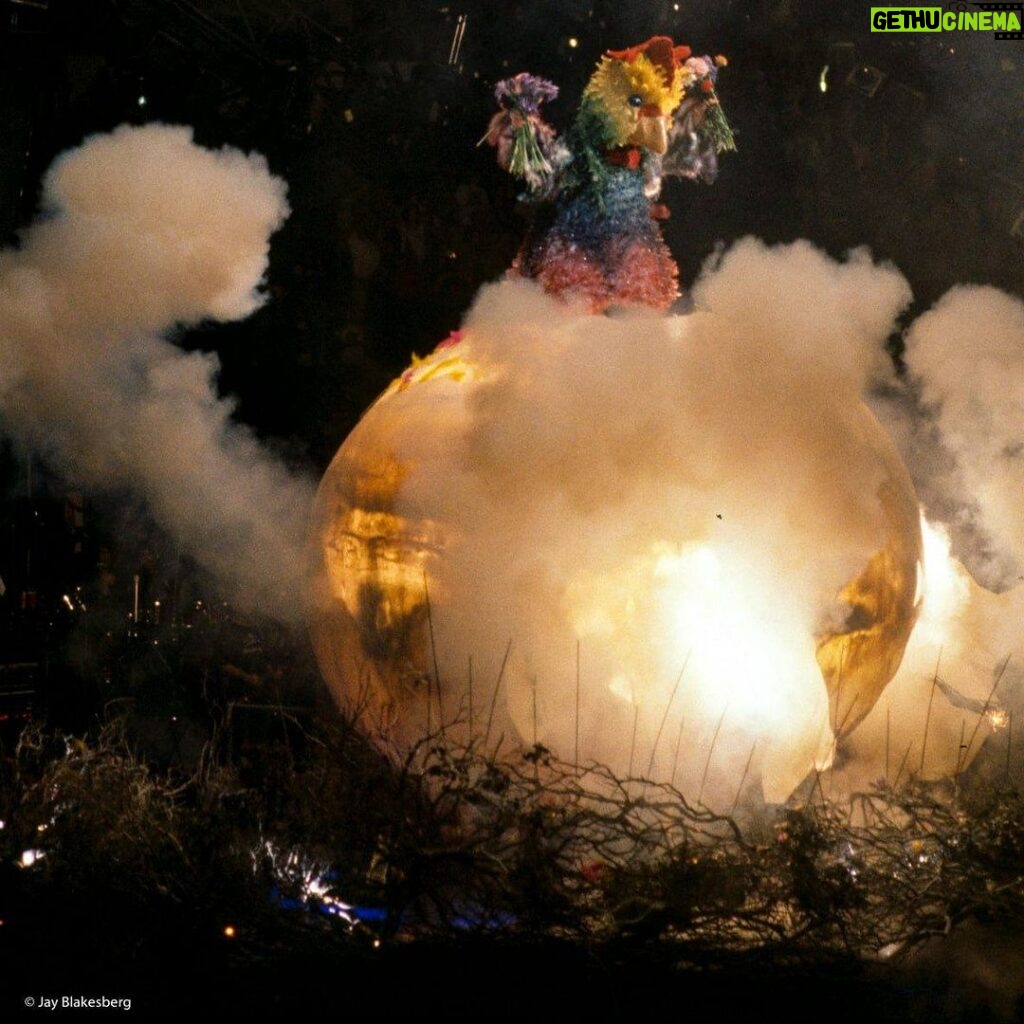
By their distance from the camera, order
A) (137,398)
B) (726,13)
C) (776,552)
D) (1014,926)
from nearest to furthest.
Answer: (1014,926)
(776,552)
(137,398)
(726,13)

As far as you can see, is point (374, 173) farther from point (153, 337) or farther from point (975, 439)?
point (975, 439)

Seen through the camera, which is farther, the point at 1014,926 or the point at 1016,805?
the point at 1016,805

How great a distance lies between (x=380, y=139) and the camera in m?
7.00

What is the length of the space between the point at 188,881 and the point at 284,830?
340 millimetres

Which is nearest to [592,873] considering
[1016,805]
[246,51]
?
[1016,805]

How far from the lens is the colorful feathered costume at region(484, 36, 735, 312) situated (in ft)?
15.4

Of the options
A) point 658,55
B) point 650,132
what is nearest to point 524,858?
point 650,132

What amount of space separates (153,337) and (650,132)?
9.06 feet

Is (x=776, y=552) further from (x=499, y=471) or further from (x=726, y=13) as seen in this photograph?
(x=726, y=13)

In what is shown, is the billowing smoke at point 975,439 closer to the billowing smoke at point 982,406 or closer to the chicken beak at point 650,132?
the billowing smoke at point 982,406

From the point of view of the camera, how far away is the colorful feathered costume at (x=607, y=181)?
4.69 m

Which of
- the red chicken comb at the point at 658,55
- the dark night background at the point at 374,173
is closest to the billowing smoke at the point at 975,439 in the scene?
the dark night background at the point at 374,173

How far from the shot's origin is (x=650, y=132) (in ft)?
15.6

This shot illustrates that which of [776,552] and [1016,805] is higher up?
[776,552]
